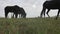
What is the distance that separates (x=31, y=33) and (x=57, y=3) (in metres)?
10.3

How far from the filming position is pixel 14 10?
26641mm

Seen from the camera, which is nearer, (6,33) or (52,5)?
(6,33)

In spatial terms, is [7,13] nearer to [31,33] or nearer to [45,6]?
[45,6]

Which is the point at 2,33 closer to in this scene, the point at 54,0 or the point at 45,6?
the point at 54,0

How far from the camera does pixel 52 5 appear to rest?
15.8 meters

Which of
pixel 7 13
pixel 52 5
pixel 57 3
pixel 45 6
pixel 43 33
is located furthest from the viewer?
pixel 7 13

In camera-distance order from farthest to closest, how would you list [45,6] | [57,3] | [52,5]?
1. [45,6]
2. [52,5]
3. [57,3]

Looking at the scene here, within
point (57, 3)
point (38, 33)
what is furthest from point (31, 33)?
point (57, 3)

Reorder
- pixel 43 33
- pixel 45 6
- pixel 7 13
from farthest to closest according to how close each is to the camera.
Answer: pixel 7 13 → pixel 45 6 → pixel 43 33

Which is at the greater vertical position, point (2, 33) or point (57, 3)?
point (57, 3)

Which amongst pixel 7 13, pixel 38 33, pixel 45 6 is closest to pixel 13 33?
pixel 38 33

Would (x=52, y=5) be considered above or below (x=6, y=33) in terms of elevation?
above

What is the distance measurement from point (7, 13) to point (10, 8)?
84cm

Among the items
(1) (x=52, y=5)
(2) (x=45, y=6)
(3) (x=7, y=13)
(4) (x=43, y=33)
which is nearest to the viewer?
(4) (x=43, y=33)
